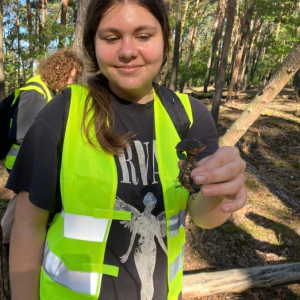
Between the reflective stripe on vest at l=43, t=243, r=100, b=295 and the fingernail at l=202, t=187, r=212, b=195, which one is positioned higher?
the fingernail at l=202, t=187, r=212, b=195

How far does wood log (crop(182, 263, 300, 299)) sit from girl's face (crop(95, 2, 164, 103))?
292cm

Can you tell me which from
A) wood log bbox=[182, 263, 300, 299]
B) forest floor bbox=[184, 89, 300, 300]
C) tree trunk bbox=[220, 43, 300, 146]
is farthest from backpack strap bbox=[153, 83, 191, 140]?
forest floor bbox=[184, 89, 300, 300]

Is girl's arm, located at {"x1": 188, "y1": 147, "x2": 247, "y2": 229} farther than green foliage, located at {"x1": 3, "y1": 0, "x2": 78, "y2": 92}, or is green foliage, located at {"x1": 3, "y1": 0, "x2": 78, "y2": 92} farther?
green foliage, located at {"x1": 3, "y1": 0, "x2": 78, "y2": 92}

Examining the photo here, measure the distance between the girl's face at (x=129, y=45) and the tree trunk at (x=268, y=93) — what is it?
2882 millimetres

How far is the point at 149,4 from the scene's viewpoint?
1279mm

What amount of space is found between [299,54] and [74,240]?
3.52 metres

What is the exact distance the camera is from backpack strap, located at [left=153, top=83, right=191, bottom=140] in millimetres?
1437

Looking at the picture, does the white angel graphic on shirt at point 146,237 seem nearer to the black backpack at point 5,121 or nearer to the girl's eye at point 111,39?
the girl's eye at point 111,39

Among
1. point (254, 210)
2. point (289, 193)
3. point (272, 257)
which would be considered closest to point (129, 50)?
point (272, 257)

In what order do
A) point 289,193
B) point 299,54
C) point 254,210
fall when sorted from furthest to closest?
1. point 289,193
2. point 254,210
3. point 299,54

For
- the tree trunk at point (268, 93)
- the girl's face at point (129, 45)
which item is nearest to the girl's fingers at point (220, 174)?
the girl's face at point (129, 45)

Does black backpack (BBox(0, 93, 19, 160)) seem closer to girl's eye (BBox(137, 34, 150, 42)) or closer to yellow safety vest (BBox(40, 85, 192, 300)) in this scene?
yellow safety vest (BBox(40, 85, 192, 300))

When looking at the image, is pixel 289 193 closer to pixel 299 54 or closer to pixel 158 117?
pixel 299 54

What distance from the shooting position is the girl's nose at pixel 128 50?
122 cm
